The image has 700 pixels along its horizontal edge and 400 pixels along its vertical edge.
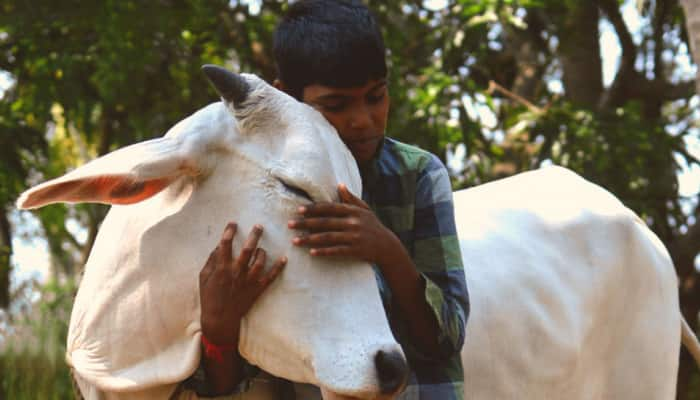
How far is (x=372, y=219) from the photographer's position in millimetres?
2572

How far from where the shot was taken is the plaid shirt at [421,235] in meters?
2.91

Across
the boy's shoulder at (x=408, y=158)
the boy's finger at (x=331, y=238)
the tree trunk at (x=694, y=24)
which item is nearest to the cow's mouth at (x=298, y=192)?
the boy's finger at (x=331, y=238)

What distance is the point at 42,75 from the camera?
659 centimetres

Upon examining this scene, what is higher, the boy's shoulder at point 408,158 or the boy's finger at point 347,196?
the boy's finger at point 347,196

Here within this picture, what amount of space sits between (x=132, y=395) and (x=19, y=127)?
14.1 feet

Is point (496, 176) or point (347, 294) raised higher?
point (347, 294)

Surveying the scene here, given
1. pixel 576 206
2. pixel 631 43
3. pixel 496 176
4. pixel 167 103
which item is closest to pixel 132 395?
pixel 576 206

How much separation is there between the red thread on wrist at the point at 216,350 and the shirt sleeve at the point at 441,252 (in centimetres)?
54

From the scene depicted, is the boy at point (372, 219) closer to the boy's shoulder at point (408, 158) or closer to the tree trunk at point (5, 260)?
the boy's shoulder at point (408, 158)

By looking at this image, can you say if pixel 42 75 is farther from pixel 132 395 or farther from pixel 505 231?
pixel 132 395

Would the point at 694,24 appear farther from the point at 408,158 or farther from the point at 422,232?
the point at 422,232

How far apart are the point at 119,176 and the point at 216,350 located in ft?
1.63

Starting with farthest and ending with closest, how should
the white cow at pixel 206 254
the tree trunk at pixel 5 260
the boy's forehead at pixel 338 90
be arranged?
the tree trunk at pixel 5 260
the boy's forehead at pixel 338 90
the white cow at pixel 206 254

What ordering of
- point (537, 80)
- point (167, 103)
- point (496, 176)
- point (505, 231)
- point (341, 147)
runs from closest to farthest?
point (341, 147) → point (505, 231) → point (167, 103) → point (496, 176) → point (537, 80)
